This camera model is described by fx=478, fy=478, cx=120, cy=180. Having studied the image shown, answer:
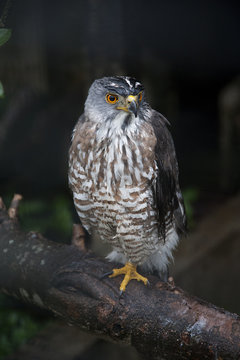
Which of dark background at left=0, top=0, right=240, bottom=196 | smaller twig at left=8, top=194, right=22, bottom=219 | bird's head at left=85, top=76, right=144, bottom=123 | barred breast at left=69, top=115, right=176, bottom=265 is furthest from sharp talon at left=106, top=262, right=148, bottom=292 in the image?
dark background at left=0, top=0, right=240, bottom=196

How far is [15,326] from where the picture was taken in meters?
3.07

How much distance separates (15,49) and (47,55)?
13.2 inches

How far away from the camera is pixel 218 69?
4.71 meters

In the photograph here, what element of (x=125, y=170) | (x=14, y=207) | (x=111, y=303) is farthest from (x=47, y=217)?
(x=125, y=170)

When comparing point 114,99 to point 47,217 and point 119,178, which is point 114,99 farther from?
point 47,217

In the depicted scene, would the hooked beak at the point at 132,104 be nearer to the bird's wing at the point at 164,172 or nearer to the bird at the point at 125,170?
the bird at the point at 125,170

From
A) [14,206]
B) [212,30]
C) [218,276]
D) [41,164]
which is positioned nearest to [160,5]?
[212,30]

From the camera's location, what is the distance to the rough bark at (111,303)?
1.68 m

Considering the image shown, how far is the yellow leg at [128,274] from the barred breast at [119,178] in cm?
10

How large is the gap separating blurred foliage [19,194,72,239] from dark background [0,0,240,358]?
0.04 ft

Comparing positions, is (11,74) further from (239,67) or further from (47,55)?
(239,67)

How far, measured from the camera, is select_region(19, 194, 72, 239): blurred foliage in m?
3.11

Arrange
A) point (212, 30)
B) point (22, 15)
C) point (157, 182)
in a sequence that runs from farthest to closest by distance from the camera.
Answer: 1. point (212, 30)
2. point (22, 15)
3. point (157, 182)

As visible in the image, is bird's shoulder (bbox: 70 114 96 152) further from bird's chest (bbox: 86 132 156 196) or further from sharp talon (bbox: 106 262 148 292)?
sharp talon (bbox: 106 262 148 292)
